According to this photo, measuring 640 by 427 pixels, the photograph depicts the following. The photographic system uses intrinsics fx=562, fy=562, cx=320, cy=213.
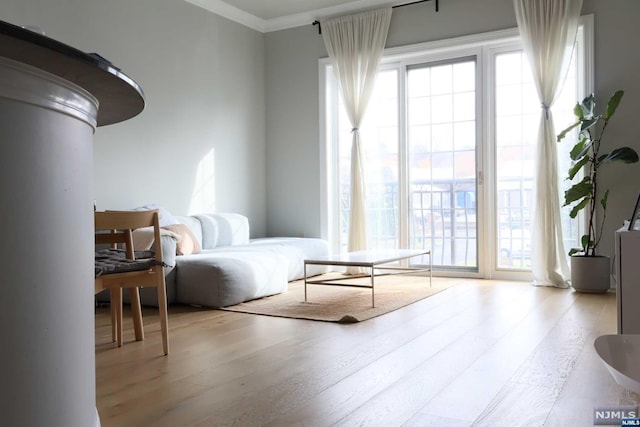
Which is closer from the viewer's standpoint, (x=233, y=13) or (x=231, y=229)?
(x=231, y=229)

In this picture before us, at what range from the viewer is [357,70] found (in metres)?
5.90

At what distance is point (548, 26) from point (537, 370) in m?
3.56

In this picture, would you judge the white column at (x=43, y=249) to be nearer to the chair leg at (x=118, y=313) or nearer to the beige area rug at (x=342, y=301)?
the chair leg at (x=118, y=313)

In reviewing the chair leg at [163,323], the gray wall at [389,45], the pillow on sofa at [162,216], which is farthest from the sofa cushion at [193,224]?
the chair leg at [163,323]

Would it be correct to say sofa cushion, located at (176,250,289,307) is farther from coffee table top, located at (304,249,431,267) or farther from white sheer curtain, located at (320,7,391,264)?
white sheer curtain, located at (320,7,391,264)

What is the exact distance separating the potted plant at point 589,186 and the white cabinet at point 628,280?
2043 mm

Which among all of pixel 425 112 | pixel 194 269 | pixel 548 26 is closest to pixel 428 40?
pixel 425 112

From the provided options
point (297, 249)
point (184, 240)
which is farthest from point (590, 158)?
point (184, 240)

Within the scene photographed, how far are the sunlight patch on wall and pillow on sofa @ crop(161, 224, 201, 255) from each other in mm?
890

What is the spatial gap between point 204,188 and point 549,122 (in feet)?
10.9

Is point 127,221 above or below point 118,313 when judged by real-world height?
above

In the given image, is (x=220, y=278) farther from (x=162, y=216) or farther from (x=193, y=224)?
(x=193, y=224)

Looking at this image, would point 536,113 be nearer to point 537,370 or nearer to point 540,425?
point 537,370

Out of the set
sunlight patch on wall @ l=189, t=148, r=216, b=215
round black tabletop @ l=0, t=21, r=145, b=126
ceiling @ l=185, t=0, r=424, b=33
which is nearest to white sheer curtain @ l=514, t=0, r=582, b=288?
ceiling @ l=185, t=0, r=424, b=33
